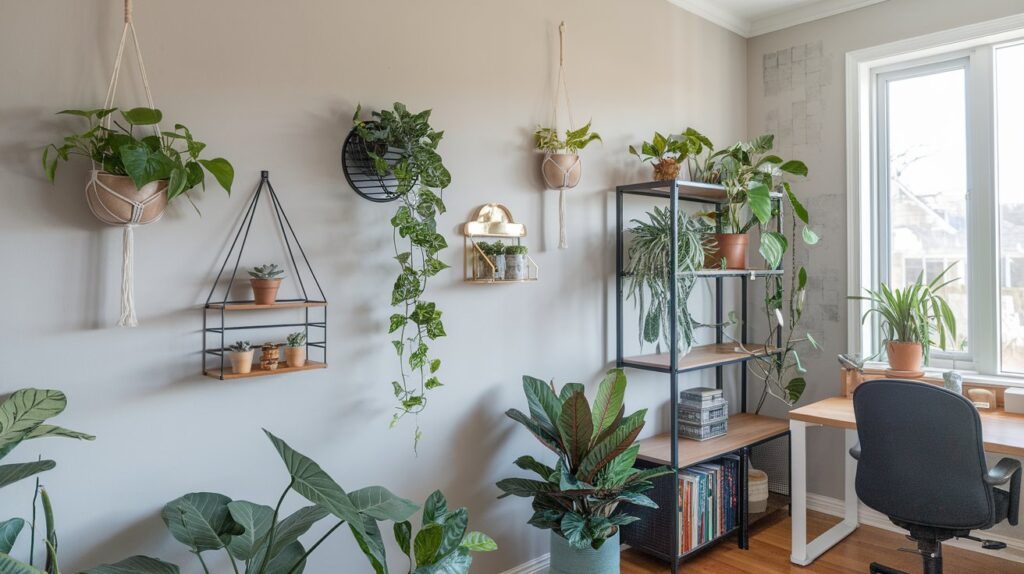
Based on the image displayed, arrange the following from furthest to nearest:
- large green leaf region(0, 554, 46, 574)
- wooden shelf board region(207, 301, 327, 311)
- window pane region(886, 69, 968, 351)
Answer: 1. window pane region(886, 69, 968, 351)
2. wooden shelf board region(207, 301, 327, 311)
3. large green leaf region(0, 554, 46, 574)

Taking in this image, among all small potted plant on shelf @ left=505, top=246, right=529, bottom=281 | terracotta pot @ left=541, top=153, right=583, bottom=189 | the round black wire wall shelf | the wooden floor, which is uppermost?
terracotta pot @ left=541, top=153, right=583, bottom=189

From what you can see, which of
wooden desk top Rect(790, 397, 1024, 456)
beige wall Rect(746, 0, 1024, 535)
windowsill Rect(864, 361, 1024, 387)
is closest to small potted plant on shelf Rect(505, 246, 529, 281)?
wooden desk top Rect(790, 397, 1024, 456)

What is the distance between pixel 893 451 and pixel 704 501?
34.0 inches

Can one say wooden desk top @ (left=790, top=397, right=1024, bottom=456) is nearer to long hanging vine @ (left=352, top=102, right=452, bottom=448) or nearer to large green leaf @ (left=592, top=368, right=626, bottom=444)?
large green leaf @ (left=592, top=368, right=626, bottom=444)

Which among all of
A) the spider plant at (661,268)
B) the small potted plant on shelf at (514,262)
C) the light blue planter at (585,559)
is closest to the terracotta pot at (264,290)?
the small potted plant on shelf at (514,262)

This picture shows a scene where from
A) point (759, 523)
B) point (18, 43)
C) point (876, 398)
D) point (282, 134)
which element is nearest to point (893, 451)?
point (876, 398)

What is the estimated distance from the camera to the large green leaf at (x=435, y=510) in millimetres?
2055

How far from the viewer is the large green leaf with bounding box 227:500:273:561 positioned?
1.67m

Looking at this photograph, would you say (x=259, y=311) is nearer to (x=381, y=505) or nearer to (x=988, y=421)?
(x=381, y=505)

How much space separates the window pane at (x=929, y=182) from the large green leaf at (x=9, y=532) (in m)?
3.68

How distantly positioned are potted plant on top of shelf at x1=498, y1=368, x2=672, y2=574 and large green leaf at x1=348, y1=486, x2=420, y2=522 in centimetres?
68

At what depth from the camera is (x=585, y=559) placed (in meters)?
2.35

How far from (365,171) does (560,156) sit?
32.6 inches

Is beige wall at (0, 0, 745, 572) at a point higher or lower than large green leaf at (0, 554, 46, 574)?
higher
